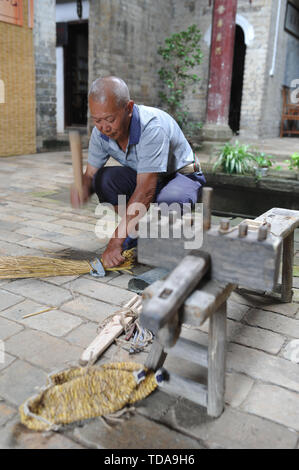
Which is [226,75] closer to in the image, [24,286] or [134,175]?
[134,175]

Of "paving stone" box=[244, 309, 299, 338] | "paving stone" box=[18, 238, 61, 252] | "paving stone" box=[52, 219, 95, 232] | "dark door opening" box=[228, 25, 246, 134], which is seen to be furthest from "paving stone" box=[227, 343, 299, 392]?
"dark door opening" box=[228, 25, 246, 134]

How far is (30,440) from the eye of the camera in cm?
132

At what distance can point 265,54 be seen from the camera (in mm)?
10250

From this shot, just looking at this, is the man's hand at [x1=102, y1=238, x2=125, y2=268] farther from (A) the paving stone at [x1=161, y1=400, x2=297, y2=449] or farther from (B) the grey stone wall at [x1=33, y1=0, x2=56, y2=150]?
(B) the grey stone wall at [x1=33, y1=0, x2=56, y2=150]

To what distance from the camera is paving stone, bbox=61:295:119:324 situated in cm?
210

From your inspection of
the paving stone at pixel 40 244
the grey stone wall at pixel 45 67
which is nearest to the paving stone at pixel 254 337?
the paving stone at pixel 40 244

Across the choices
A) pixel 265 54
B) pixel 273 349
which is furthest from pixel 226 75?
pixel 273 349

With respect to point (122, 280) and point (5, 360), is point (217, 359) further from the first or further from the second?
point (122, 280)

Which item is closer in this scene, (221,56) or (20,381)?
(20,381)

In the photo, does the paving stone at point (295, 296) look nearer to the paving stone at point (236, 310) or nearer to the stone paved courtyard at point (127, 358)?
the stone paved courtyard at point (127, 358)

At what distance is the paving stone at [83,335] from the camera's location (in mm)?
1864

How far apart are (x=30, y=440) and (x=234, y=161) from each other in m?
3.78

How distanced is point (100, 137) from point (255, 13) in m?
9.56

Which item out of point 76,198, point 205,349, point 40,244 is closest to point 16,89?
point 40,244
